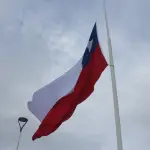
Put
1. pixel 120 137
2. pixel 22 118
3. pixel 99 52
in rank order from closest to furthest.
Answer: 1. pixel 120 137
2. pixel 99 52
3. pixel 22 118

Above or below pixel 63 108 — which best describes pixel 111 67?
above

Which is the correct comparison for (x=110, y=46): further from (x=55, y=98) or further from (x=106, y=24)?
(x=55, y=98)

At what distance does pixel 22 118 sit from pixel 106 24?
12.3 meters

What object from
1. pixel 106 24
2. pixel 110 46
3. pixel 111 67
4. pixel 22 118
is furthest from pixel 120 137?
pixel 22 118

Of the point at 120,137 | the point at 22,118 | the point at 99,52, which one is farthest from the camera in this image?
the point at 22,118

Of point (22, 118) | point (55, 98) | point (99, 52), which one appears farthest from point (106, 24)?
point (22, 118)

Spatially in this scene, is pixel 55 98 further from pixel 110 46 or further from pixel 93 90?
pixel 110 46

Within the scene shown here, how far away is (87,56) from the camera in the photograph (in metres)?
15.2

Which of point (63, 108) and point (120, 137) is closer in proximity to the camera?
point (120, 137)

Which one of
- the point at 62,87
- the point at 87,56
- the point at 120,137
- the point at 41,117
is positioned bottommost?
the point at 120,137

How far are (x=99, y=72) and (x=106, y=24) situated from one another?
2.10 metres

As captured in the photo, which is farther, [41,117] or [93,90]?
[41,117]

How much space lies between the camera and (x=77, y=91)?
1452 cm

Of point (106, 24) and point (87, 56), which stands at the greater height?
point (106, 24)
